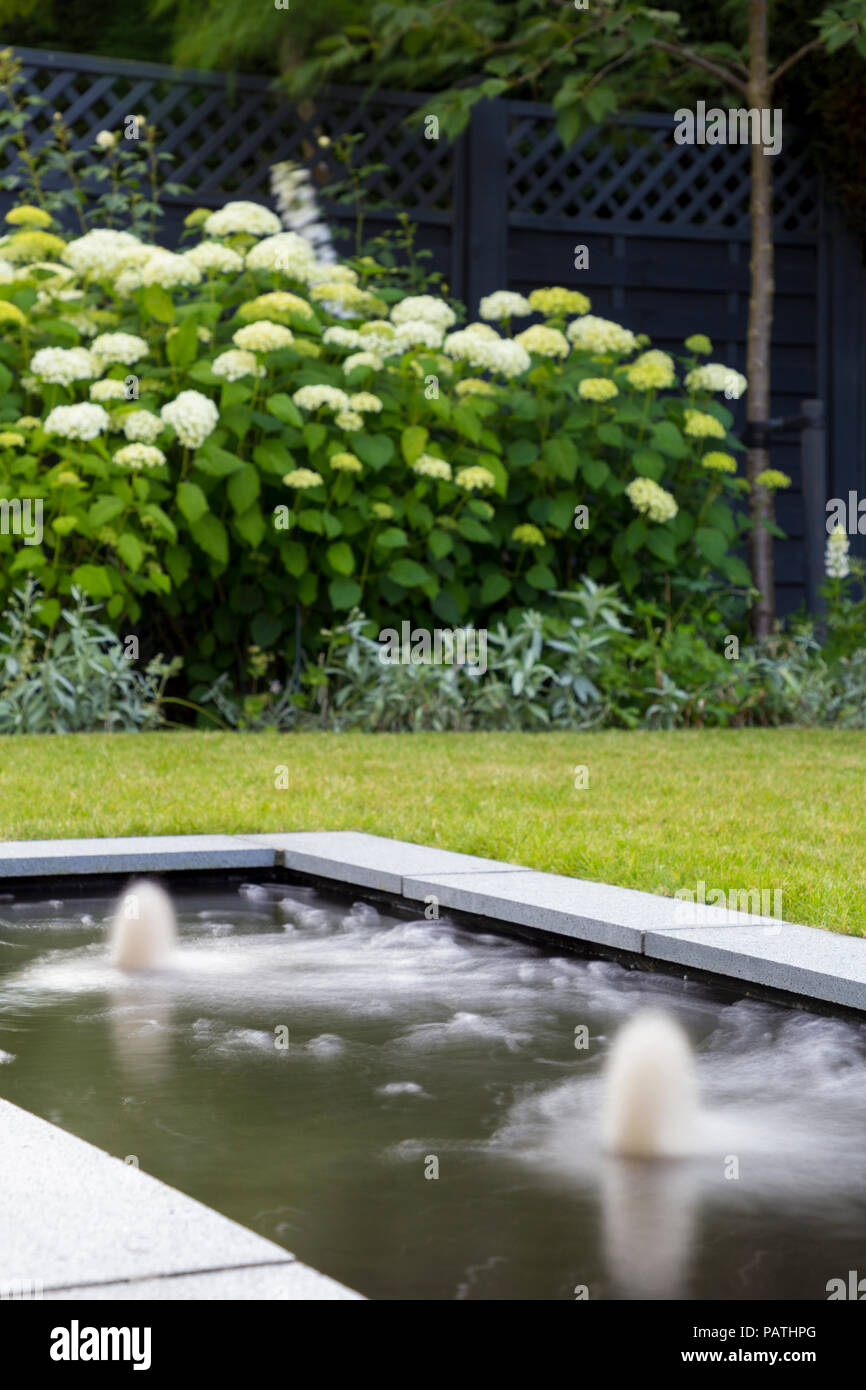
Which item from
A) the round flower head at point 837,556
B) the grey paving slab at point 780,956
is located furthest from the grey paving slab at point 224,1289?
the round flower head at point 837,556

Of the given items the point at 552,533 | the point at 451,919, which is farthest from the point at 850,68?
the point at 451,919

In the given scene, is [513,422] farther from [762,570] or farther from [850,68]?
[850,68]

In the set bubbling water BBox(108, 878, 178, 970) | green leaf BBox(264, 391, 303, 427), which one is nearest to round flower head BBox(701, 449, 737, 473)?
green leaf BBox(264, 391, 303, 427)

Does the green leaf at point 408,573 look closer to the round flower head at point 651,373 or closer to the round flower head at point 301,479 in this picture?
the round flower head at point 301,479

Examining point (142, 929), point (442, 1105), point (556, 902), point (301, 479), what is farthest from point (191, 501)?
point (442, 1105)

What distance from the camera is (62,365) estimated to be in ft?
24.4

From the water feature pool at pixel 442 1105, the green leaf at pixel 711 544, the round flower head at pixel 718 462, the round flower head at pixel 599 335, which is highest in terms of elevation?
the round flower head at pixel 599 335

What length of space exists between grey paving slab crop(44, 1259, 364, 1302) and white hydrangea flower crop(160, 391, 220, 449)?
19.1 ft

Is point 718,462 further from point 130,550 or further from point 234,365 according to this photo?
point 130,550

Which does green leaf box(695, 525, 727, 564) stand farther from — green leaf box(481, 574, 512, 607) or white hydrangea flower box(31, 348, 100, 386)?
white hydrangea flower box(31, 348, 100, 386)

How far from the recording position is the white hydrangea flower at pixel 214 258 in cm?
794

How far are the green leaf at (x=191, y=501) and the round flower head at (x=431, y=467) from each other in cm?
97

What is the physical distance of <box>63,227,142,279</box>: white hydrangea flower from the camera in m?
7.79

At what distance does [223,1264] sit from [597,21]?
8811 mm
